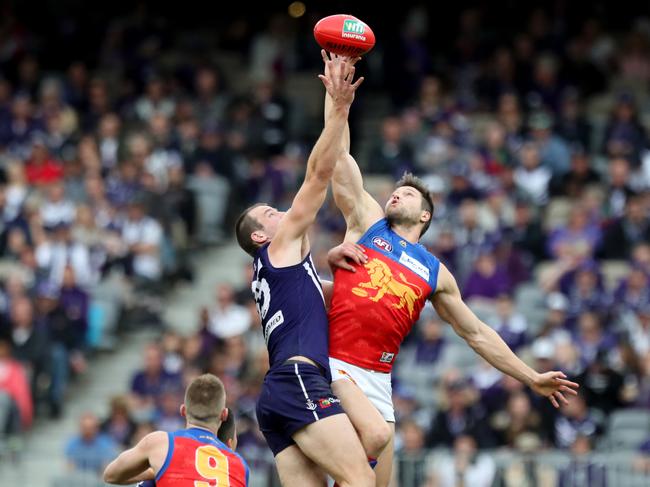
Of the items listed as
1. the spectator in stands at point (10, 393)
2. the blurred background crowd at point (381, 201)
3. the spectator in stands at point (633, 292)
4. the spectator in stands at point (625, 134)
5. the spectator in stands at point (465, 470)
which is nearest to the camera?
the spectator in stands at point (465, 470)

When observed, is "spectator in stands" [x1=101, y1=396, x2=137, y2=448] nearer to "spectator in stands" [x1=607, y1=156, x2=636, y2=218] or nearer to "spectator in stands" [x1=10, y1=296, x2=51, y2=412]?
"spectator in stands" [x1=10, y1=296, x2=51, y2=412]

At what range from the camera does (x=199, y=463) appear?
9.27m

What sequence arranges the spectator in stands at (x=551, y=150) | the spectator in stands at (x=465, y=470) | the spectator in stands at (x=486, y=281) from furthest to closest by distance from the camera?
the spectator in stands at (x=551, y=150) → the spectator in stands at (x=486, y=281) → the spectator in stands at (x=465, y=470)

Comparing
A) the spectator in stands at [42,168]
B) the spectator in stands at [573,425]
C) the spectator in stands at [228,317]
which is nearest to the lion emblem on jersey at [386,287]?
the spectator in stands at [573,425]

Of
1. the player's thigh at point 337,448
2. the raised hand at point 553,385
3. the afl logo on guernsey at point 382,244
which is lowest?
the player's thigh at point 337,448

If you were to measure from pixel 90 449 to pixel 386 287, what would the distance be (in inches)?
316

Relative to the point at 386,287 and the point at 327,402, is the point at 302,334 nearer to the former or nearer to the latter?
the point at 327,402

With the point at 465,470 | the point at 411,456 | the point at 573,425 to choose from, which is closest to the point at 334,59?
the point at 465,470

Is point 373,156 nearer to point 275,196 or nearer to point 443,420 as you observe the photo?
point 275,196

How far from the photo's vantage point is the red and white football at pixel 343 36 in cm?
A: 945

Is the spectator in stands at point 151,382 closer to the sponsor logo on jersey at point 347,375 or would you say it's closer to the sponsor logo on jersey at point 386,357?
the sponsor logo on jersey at point 386,357

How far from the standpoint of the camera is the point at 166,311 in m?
20.6

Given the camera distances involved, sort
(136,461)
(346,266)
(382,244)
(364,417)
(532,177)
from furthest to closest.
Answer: (532,177)
(382,244)
(346,266)
(364,417)
(136,461)

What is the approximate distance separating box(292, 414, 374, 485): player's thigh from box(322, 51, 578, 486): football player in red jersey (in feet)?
0.49
